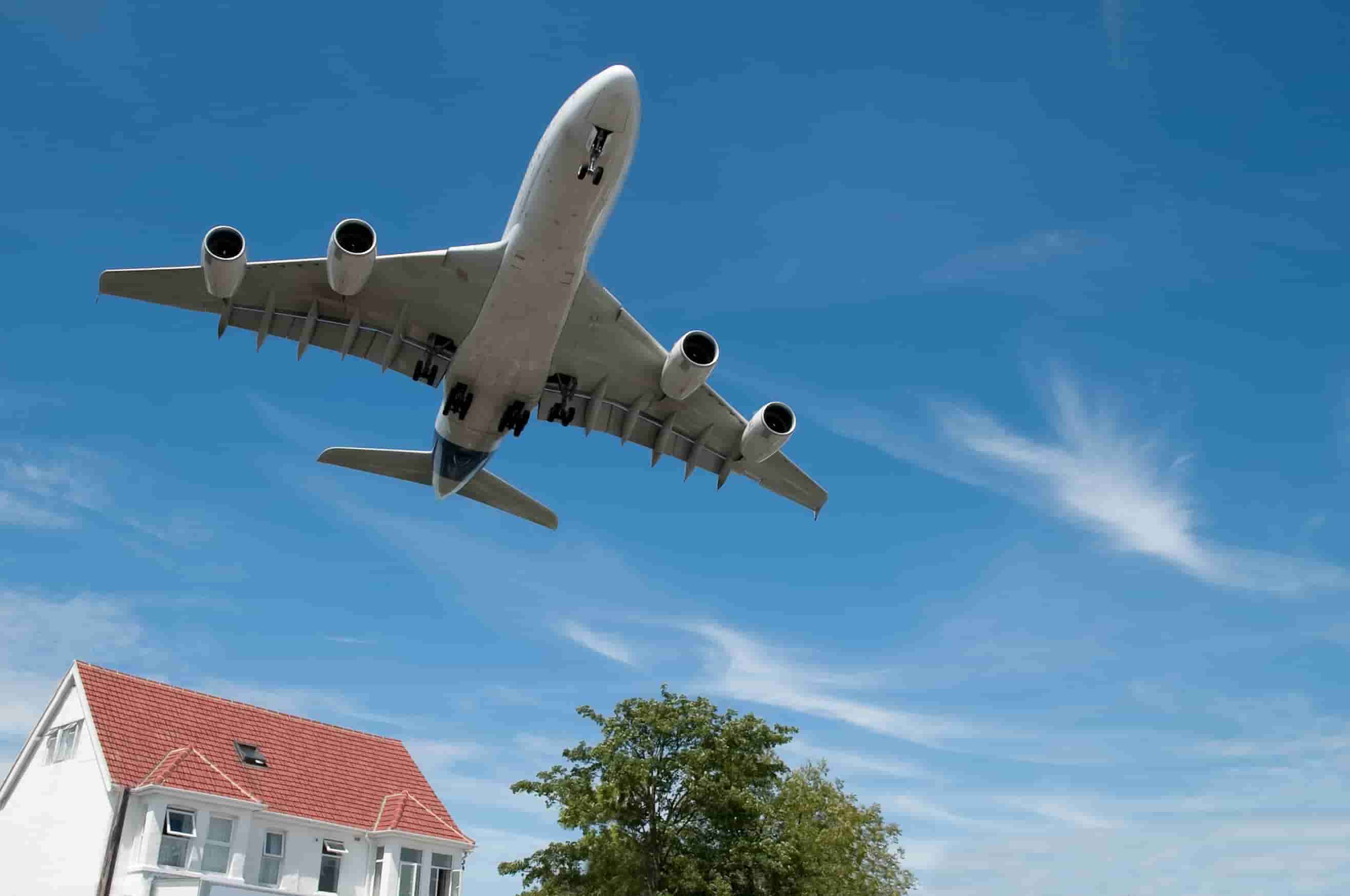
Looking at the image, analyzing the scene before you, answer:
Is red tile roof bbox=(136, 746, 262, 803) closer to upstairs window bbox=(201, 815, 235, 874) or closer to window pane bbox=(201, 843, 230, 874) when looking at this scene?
upstairs window bbox=(201, 815, 235, 874)

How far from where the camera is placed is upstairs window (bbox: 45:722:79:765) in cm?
3459

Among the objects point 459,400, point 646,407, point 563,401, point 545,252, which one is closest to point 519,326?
point 545,252

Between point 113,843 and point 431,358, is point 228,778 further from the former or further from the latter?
point 431,358

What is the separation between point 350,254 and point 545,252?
3.90 metres

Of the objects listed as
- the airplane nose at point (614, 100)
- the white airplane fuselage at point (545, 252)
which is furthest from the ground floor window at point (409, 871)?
the airplane nose at point (614, 100)

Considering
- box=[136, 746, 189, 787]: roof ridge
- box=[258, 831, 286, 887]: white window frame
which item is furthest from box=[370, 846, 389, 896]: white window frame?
box=[136, 746, 189, 787]: roof ridge

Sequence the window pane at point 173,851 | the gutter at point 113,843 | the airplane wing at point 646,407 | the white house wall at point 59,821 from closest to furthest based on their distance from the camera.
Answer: the airplane wing at point 646,407, the gutter at point 113,843, the window pane at point 173,851, the white house wall at point 59,821

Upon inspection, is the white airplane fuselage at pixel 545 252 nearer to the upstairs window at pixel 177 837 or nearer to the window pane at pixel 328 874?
the upstairs window at pixel 177 837

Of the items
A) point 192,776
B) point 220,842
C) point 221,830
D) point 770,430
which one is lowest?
point 220,842

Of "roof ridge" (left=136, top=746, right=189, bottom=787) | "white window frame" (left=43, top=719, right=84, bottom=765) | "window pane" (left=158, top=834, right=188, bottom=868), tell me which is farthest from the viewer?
"white window frame" (left=43, top=719, right=84, bottom=765)

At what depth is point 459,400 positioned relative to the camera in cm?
2677

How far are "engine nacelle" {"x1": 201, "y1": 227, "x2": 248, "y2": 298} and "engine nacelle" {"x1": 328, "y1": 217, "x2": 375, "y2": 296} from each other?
1687 mm

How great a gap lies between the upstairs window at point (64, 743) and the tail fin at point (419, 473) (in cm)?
1203

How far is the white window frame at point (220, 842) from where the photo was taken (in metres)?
32.1
